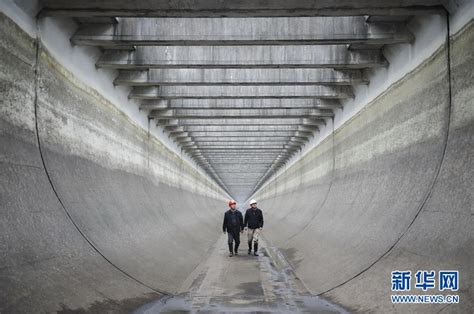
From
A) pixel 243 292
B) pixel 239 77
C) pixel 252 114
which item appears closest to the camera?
pixel 243 292

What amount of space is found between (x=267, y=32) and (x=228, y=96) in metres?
5.78

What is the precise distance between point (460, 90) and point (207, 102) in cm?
1087

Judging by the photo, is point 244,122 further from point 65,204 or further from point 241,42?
point 65,204

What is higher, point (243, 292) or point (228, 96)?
point (228, 96)

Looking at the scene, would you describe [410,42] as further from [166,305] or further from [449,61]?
[166,305]

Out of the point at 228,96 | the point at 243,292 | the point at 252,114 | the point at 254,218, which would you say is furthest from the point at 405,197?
the point at 252,114

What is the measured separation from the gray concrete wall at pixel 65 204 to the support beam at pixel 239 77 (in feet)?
4.03

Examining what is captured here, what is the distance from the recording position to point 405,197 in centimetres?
940

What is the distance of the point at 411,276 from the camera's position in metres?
7.33

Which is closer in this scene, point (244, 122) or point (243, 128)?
point (244, 122)

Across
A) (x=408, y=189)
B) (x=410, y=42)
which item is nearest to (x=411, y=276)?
(x=408, y=189)

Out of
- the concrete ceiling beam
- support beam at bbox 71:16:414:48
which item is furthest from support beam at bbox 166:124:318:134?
support beam at bbox 71:16:414:48

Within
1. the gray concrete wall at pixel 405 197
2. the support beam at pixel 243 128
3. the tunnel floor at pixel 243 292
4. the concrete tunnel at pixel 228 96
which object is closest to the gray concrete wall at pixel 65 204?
the concrete tunnel at pixel 228 96

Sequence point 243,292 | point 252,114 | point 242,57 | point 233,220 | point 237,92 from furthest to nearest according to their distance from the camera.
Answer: point 252,114 → point 237,92 → point 233,220 → point 242,57 → point 243,292
